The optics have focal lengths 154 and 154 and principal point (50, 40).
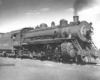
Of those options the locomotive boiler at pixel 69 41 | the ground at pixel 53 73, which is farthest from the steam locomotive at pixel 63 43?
the ground at pixel 53 73

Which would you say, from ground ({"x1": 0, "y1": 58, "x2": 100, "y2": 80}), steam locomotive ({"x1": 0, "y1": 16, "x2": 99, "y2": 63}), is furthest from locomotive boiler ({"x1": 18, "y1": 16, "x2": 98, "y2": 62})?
ground ({"x1": 0, "y1": 58, "x2": 100, "y2": 80})

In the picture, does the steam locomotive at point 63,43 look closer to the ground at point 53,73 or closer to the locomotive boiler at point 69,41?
the locomotive boiler at point 69,41

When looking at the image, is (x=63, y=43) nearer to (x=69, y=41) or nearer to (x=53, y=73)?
(x=69, y=41)

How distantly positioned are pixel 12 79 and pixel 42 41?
827cm

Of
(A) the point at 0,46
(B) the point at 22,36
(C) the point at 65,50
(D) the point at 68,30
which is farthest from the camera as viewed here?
(A) the point at 0,46

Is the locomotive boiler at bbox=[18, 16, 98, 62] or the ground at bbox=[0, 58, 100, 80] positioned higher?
the locomotive boiler at bbox=[18, 16, 98, 62]

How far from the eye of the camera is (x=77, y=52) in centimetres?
1209

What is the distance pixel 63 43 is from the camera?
12469mm

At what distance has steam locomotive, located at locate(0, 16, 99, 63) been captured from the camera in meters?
12.2

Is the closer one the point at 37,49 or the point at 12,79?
the point at 12,79

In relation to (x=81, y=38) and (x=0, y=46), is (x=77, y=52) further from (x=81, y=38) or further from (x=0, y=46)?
(x=0, y=46)

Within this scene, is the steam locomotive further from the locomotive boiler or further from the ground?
the ground

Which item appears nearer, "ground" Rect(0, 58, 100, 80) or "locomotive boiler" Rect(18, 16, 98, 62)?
"ground" Rect(0, 58, 100, 80)

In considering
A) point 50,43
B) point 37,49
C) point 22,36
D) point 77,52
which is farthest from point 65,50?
point 22,36
